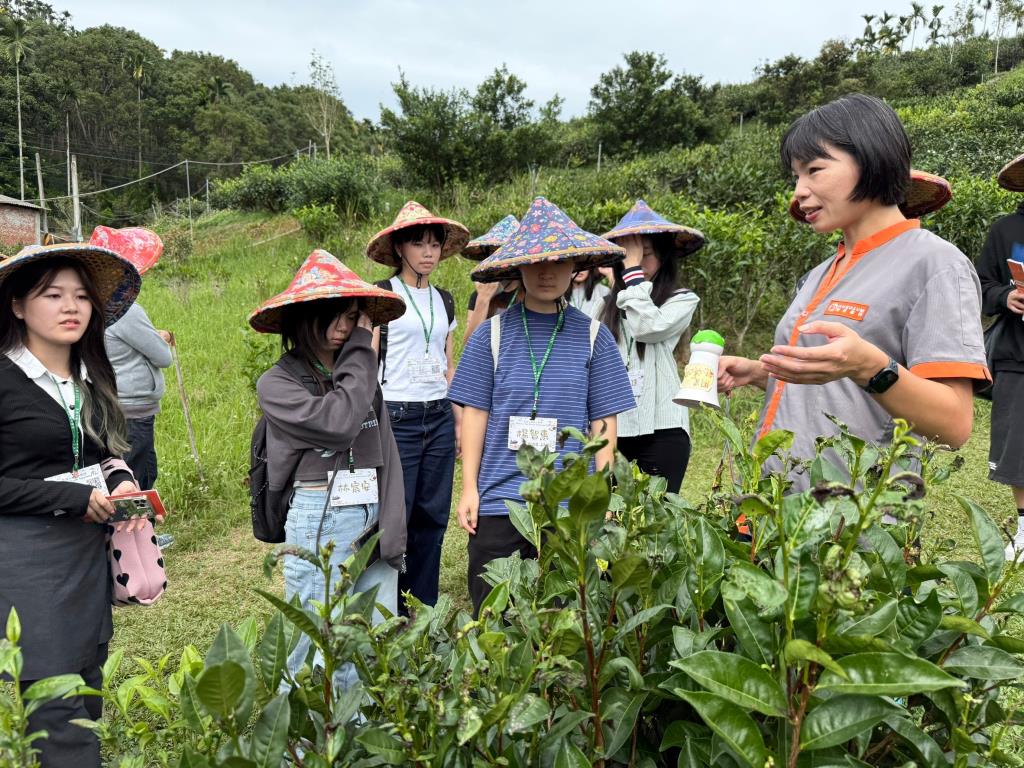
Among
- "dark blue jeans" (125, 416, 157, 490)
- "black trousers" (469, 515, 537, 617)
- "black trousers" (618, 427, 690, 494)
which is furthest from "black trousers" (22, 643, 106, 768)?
"black trousers" (618, 427, 690, 494)

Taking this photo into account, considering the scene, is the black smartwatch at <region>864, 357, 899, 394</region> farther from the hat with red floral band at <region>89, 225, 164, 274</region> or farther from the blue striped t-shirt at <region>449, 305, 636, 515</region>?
the hat with red floral band at <region>89, 225, 164, 274</region>

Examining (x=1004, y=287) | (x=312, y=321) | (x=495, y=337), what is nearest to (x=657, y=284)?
(x=495, y=337)

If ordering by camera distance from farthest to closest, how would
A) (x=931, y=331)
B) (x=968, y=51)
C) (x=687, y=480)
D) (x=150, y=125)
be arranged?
1. (x=150, y=125)
2. (x=968, y=51)
3. (x=687, y=480)
4. (x=931, y=331)

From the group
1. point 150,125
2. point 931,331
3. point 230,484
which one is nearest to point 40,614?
point 931,331

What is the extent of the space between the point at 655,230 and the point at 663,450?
3.34 ft

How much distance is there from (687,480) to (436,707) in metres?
4.69

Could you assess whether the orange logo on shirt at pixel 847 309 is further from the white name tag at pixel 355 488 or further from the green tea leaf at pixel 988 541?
the white name tag at pixel 355 488

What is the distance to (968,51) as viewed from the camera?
93.8 feet

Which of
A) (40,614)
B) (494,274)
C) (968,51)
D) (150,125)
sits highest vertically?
(150,125)

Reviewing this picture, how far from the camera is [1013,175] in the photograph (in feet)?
9.52

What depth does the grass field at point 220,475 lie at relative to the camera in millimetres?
3426

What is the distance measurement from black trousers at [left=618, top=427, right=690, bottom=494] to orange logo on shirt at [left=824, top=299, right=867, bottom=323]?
5.23 feet

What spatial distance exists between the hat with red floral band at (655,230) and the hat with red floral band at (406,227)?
0.87 meters

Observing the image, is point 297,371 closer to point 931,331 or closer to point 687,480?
point 931,331
